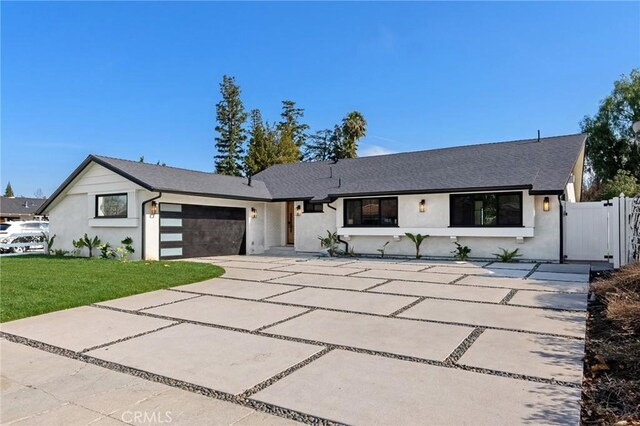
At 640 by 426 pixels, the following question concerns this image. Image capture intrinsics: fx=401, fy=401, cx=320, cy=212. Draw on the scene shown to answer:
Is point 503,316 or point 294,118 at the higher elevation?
point 294,118

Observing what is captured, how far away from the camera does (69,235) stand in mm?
16312

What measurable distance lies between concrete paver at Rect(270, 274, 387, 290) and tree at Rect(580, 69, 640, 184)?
2725 centimetres

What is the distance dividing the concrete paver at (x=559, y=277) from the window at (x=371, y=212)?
6.30m

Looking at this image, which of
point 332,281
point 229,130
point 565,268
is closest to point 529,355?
point 332,281

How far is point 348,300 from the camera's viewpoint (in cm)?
715

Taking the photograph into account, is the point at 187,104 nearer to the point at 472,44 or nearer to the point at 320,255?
Answer: the point at 320,255

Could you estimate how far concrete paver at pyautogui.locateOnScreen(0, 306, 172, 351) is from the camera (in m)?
4.92

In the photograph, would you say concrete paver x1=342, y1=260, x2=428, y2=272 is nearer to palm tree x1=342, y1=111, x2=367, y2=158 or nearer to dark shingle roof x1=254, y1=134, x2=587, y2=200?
dark shingle roof x1=254, y1=134, x2=587, y2=200

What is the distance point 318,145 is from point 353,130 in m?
11.9

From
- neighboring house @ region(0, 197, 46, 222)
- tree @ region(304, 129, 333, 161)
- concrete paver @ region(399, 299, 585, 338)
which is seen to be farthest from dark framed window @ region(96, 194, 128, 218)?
tree @ region(304, 129, 333, 161)

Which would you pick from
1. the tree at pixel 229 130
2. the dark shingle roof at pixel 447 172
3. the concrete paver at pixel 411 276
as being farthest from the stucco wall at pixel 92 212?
Answer: the tree at pixel 229 130

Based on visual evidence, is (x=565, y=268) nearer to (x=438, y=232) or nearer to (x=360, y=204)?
(x=438, y=232)

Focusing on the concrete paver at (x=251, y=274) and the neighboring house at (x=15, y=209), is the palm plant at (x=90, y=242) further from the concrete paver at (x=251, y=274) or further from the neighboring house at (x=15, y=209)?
the neighboring house at (x=15, y=209)

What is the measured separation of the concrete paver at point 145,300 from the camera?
6867mm
